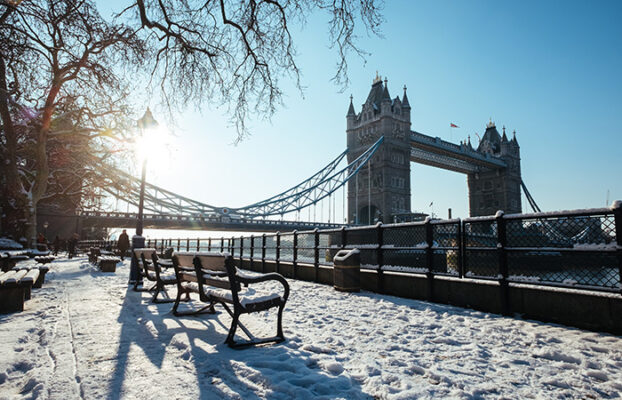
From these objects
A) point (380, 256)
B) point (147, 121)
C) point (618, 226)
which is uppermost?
point (147, 121)

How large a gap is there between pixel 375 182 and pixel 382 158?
3948 millimetres

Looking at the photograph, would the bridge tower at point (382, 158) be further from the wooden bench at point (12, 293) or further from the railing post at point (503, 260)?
the wooden bench at point (12, 293)

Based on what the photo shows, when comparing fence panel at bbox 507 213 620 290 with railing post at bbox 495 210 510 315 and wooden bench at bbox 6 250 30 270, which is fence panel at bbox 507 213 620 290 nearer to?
railing post at bbox 495 210 510 315

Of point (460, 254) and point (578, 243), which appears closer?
point (578, 243)

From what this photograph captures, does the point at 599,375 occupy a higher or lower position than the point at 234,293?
lower

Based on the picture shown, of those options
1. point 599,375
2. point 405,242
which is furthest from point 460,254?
point 599,375

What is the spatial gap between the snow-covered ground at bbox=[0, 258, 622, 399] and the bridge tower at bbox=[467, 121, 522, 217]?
267ft

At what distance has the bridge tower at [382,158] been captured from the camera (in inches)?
2286

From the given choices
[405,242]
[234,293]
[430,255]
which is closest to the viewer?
[234,293]

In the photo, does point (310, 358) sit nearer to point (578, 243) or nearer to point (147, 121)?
point (578, 243)

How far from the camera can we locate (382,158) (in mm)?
59062

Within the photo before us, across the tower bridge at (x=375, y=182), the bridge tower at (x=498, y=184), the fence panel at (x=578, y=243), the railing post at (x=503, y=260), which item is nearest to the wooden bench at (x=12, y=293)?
the railing post at (x=503, y=260)

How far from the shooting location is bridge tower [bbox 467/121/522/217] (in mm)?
77750

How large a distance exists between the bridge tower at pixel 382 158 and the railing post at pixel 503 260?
50966mm
